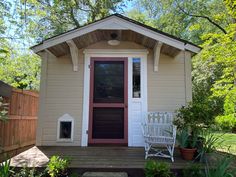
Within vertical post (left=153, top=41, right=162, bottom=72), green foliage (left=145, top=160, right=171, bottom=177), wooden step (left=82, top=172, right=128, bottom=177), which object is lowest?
wooden step (left=82, top=172, right=128, bottom=177)

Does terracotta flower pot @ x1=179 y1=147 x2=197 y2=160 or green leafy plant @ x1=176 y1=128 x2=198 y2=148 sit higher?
green leafy plant @ x1=176 y1=128 x2=198 y2=148

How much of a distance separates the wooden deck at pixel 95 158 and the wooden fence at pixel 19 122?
780mm

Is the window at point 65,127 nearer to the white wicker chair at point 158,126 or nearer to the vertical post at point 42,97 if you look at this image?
the vertical post at point 42,97

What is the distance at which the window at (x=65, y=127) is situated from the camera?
17.1 feet

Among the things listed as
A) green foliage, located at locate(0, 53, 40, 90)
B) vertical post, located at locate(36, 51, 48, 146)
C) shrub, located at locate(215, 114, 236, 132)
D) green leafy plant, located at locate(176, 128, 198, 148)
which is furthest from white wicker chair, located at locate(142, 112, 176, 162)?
shrub, located at locate(215, 114, 236, 132)

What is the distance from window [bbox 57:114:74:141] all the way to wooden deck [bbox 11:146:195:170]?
38 centimetres

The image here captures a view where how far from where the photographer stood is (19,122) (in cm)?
562

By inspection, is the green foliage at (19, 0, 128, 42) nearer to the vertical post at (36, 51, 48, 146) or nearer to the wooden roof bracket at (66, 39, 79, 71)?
the vertical post at (36, 51, 48, 146)

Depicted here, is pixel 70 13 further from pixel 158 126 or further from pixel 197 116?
pixel 197 116

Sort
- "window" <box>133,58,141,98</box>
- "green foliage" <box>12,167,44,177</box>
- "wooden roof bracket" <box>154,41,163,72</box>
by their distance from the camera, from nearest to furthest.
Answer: "green foliage" <box>12,167,44,177</box>, "wooden roof bracket" <box>154,41,163,72</box>, "window" <box>133,58,141,98</box>

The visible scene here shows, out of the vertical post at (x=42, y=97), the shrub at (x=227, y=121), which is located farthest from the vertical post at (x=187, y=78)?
the shrub at (x=227, y=121)

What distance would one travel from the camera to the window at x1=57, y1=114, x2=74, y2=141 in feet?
17.1

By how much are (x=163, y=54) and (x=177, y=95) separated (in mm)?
1079

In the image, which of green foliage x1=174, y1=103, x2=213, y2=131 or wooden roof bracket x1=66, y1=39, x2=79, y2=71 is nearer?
green foliage x1=174, y1=103, x2=213, y2=131
